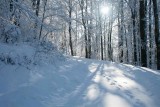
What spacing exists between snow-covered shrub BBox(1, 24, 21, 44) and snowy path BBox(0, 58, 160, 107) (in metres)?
1.49

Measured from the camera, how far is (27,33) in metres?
11.7

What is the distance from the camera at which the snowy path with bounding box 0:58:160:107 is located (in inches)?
241

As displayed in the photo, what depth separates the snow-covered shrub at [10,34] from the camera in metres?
9.23

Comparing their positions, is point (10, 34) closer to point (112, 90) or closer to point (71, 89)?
point (71, 89)

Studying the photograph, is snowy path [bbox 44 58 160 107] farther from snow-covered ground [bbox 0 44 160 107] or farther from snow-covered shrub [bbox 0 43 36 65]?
snow-covered shrub [bbox 0 43 36 65]

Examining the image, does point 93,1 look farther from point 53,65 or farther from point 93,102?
point 93,102

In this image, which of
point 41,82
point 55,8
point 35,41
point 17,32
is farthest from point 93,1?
point 41,82

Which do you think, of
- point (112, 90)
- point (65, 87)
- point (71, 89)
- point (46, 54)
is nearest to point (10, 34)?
point (46, 54)

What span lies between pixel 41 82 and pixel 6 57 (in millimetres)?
1454

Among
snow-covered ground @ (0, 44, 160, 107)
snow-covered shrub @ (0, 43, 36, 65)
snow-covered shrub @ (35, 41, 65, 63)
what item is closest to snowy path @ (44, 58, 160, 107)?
snow-covered ground @ (0, 44, 160, 107)

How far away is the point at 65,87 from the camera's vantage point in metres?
7.50

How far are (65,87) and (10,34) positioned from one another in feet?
11.0

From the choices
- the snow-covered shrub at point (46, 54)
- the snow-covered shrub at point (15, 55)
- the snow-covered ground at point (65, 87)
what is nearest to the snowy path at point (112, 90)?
the snow-covered ground at point (65, 87)

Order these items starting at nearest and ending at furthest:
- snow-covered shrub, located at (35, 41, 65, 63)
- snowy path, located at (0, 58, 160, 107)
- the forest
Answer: snowy path, located at (0, 58, 160, 107) → the forest → snow-covered shrub, located at (35, 41, 65, 63)
